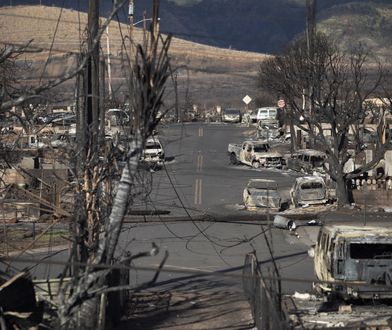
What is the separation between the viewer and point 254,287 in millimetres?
19750

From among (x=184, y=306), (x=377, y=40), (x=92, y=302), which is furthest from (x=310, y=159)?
(x=377, y=40)

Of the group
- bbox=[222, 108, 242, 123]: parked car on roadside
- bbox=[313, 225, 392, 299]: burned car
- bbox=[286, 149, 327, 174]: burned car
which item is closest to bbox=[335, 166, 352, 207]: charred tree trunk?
bbox=[286, 149, 327, 174]: burned car

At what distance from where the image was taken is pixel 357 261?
800 inches

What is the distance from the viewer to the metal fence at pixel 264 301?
47.3 ft

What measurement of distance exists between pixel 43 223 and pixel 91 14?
58.9 feet

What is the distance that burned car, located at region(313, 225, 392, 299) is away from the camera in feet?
66.0

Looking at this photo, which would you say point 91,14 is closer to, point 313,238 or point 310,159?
point 313,238

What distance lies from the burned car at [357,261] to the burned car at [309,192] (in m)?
19.8

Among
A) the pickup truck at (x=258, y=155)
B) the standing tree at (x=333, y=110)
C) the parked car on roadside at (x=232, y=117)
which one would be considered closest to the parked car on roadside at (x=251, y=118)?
the parked car on roadside at (x=232, y=117)

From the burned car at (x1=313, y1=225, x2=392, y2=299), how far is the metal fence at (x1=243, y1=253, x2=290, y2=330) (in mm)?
1636

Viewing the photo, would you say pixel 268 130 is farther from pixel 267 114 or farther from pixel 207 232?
pixel 207 232

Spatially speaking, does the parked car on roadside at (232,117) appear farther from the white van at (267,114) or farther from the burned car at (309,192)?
the burned car at (309,192)

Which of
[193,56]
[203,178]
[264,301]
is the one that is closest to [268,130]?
[203,178]

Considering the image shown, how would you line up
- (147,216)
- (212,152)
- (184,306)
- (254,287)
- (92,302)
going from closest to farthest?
1. (92,302)
2. (254,287)
3. (184,306)
4. (147,216)
5. (212,152)
